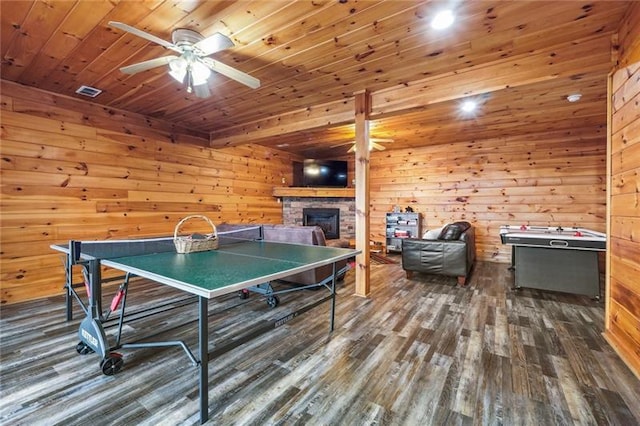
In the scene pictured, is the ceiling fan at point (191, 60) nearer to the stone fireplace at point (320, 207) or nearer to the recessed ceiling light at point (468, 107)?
the recessed ceiling light at point (468, 107)

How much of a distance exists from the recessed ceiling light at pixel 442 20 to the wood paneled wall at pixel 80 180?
418 centimetres

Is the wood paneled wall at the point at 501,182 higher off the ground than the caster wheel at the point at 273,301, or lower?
higher

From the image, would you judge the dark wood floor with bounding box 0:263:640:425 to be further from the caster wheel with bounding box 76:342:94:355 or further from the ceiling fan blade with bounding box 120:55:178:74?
the ceiling fan blade with bounding box 120:55:178:74

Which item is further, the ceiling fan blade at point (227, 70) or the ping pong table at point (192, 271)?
the ceiling fan blade at point (227, 70)

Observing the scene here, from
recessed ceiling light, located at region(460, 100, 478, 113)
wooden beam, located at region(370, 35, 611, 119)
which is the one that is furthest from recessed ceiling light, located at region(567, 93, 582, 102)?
wooden beam, located at region(370, 35, 611, 119)

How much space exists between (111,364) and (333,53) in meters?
2.92

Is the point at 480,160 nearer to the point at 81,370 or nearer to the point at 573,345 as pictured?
the point at 573,345

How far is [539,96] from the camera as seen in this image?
3492 mm

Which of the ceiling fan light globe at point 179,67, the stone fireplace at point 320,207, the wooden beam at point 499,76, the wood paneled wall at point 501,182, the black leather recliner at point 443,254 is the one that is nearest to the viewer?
the ceiling fan light globe at point 179,67

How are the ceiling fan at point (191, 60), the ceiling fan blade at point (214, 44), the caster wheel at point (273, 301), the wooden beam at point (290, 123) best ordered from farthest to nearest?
the wooden beam at point (290, 123)
the caster wheel at point (273, 301)
the ceiling fan at point (191, 60)
the ceiling fan blade at point (214, 44)

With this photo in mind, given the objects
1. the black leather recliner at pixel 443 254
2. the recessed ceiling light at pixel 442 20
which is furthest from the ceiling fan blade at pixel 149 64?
the black leather recliner at pixel 443 254

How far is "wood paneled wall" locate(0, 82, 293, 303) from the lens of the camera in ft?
10.7

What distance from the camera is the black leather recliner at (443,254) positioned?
153 inches

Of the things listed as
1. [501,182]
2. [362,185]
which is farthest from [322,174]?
[501,182]
